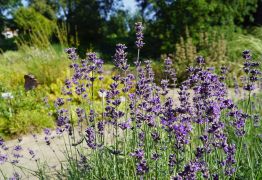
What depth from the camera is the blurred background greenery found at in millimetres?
7949

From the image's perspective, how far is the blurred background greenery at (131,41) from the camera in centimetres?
795

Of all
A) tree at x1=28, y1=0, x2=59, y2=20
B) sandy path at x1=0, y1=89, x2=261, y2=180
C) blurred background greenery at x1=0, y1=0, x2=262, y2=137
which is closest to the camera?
sandy path at x1=0, y1=89, x2=261, y2=180

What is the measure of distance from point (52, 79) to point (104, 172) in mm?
6071

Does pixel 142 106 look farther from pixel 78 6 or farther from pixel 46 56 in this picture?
pixel 78 6

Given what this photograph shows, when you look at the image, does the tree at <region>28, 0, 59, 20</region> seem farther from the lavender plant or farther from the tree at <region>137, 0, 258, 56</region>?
the lavender plant

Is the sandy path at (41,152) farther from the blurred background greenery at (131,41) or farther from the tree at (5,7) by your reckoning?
the tree at (5,7)

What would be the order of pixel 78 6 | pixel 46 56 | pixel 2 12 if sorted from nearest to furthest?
pixel 46 56
pixel 78 6
pixel 2 12

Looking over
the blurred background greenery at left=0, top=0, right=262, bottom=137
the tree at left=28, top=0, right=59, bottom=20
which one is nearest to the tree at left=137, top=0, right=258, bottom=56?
the blurred background greenery at left=0, top=0, right=262, bottom=137

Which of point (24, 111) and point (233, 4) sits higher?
point (233, 4)

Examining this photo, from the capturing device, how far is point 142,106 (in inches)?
119

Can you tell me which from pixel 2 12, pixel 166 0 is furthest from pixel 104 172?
pixel 2 12

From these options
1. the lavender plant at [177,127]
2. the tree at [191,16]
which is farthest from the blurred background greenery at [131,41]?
the lavender plant at [177,127]

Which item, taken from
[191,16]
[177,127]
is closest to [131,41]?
[191,16]

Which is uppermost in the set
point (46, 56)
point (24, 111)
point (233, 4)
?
point (233, 4)
